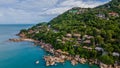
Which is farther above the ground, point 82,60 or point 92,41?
point 92,41

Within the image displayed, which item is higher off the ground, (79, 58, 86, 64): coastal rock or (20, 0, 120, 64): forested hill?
(20, 0, 120, 64): forested hill

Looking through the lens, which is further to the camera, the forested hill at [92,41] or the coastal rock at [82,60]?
the coastal rock at [82,60]

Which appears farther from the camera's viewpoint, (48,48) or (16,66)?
(48,48)

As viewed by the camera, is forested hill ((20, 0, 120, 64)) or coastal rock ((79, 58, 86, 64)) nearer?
forested hill ((20, 0, 120, 64))

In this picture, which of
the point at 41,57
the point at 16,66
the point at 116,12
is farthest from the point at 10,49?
the point at 116,12

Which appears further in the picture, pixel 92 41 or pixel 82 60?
pixel 92 41

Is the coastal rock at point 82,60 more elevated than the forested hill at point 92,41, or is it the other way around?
the forested hill at point 92,41

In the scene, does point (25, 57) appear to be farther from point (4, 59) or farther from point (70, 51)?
point (70, 51)

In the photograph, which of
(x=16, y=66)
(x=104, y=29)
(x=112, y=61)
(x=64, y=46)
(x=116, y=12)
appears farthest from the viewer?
(x=116, y=12)

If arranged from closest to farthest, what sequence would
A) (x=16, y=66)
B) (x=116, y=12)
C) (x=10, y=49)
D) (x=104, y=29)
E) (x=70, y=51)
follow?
(x=16, y=66)
(x=70, y=51)
(x=104, y=29)
(x=10, y=49)
(x=116, y=12)

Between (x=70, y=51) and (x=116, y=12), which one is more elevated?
(x=116, y=12)
